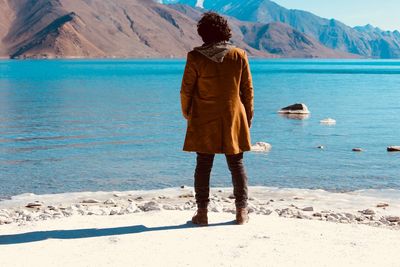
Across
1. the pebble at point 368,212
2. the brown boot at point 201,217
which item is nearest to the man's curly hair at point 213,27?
the brown boot at point 201,217

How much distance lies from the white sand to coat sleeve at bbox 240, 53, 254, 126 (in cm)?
169

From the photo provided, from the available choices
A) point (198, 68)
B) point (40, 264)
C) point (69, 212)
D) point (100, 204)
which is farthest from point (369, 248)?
point (100, 204)

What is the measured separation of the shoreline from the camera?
10.7m

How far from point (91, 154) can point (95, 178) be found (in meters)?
4.73

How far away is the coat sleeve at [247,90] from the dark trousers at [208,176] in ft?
2.22

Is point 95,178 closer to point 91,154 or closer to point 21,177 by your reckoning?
point 21,177

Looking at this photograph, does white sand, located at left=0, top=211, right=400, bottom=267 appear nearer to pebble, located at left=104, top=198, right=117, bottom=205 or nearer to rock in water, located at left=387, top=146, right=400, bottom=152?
pebble, located at left=104, top=198, right=117, bottom=205

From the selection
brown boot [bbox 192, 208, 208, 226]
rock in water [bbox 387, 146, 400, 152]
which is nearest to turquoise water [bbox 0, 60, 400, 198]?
rock in water [bbox 387, 146, 400, 152]

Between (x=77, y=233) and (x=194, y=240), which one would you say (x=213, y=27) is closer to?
(x=194, y=240)

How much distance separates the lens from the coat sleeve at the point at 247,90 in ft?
28.1

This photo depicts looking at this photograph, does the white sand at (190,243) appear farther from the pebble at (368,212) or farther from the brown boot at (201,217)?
the pebble at (368,212)

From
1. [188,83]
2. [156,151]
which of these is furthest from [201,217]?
[156,151]

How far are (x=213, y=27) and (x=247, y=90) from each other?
1.00m

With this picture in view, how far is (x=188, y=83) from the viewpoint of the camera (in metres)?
8.48
